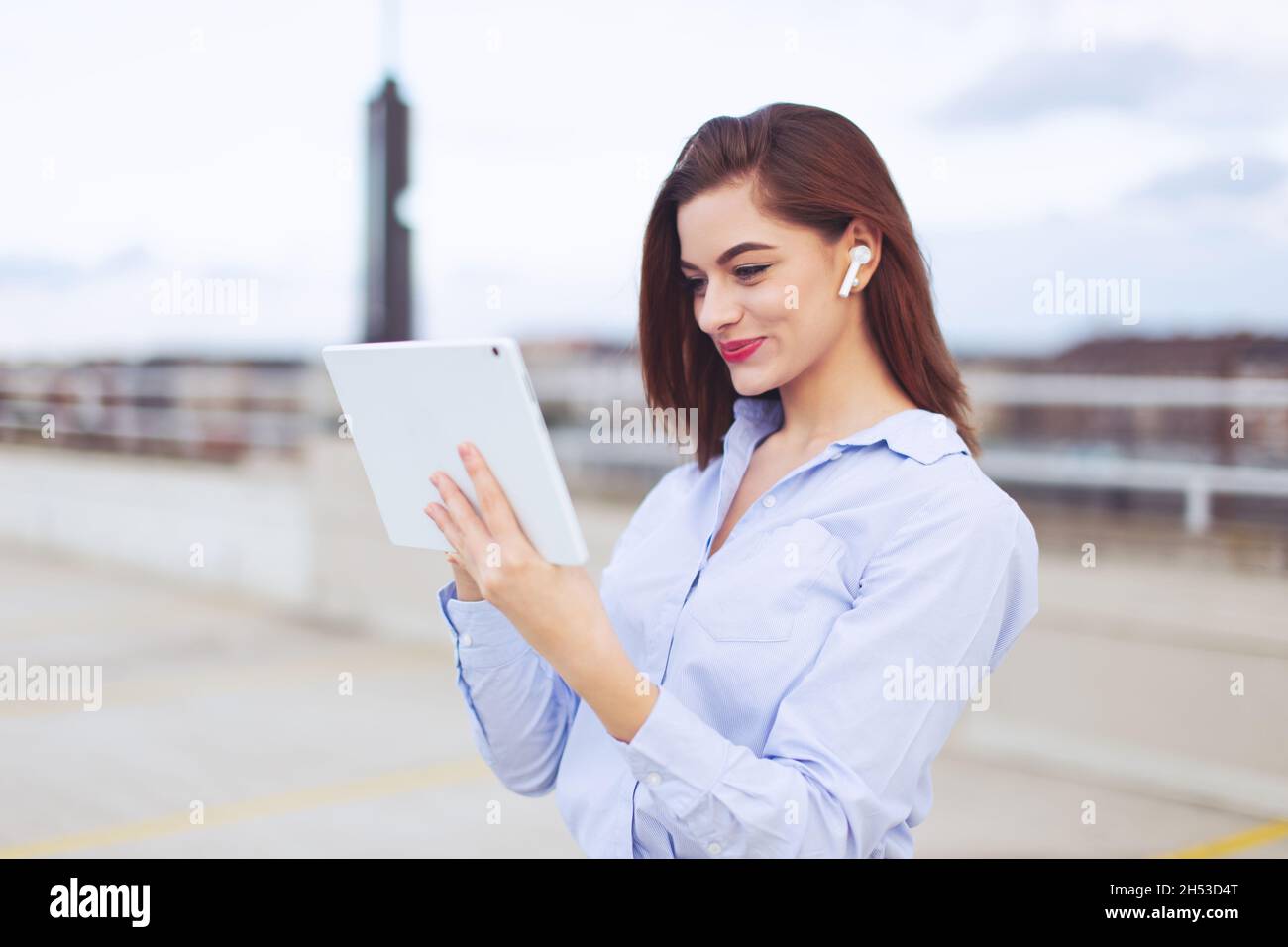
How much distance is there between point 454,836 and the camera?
412cm

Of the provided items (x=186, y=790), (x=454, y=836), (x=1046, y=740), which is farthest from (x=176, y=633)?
(x=1046, y=740)

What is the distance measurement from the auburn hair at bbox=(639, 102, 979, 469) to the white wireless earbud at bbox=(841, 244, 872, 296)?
32mm

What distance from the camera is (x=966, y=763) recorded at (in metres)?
4.79

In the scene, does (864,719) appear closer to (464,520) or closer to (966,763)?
(464,520)

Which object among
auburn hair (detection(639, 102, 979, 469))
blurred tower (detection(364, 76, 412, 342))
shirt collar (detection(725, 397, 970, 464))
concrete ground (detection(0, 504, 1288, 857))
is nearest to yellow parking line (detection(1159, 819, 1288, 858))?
concrete ground (detection(0, 504, 1288, 857))

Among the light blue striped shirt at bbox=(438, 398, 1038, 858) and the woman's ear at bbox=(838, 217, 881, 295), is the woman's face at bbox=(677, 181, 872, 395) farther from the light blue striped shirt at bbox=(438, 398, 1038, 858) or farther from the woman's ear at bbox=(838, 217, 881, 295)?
the light blue striped shirt at bbox=(438, 398, 1038, 858)

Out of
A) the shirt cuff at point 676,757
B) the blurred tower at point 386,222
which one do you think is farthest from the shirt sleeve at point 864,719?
the blurred tower at point 386,222

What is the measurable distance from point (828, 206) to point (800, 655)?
562 millimetres

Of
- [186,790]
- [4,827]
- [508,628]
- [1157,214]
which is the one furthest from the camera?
[1157,214]

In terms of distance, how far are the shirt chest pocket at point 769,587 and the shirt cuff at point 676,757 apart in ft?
0.64

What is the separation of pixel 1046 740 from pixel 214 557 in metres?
6.30

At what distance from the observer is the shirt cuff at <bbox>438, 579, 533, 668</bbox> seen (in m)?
1.71
